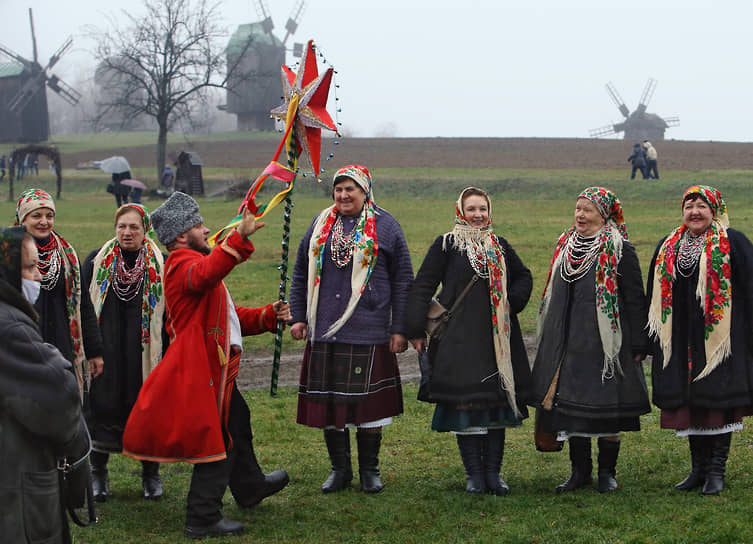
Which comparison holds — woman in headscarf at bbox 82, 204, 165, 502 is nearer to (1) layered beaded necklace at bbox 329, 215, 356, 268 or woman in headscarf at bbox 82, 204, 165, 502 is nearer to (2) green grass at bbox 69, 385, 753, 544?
(2) green grass at bbox 69, 385, 753, 544

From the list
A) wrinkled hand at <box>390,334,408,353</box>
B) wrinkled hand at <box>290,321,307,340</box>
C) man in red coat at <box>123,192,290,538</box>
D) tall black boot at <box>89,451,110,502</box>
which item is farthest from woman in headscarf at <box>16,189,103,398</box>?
wrinkled hand at <box>390,334,408,353</box>

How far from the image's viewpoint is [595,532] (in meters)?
5.05

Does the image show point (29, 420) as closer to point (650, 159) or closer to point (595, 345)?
point (595, 345)

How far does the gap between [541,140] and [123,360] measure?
4797 cm

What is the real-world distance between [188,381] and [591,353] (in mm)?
2532

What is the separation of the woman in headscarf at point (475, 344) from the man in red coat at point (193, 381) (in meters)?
1.36

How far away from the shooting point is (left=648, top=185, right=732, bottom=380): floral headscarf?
564cm

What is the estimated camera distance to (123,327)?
604 centimetres

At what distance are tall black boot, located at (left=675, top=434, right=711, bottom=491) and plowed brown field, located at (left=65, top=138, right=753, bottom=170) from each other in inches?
1146

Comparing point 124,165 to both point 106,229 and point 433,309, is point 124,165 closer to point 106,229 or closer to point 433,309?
point 106,229

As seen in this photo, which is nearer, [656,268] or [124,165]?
[656,268]

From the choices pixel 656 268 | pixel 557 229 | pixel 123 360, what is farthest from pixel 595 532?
pixel 557 229

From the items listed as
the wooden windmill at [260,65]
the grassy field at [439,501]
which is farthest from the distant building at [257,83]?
the grassy field at [439,501]

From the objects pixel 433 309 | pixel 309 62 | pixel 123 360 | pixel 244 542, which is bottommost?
pixel 244 542
